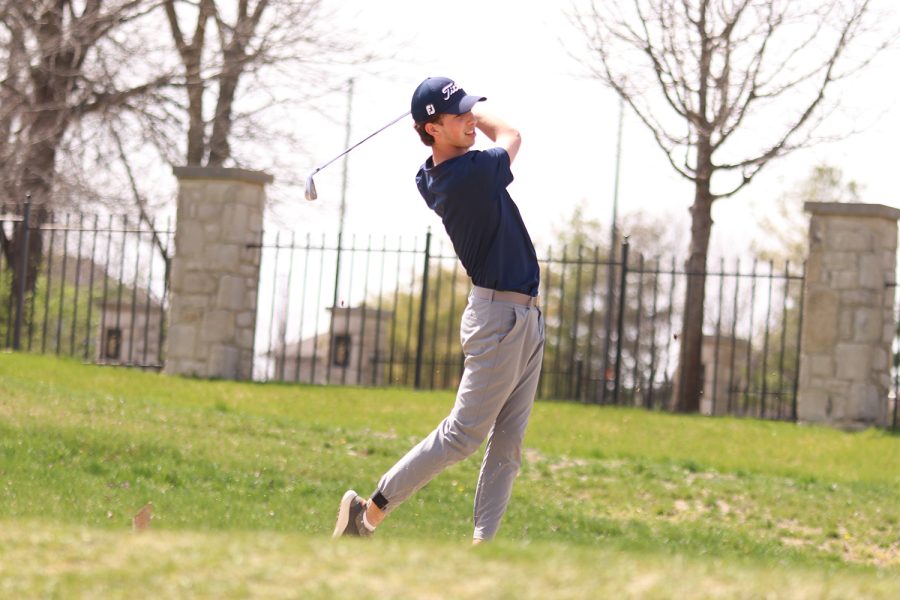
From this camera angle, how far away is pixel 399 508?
8.32 meters

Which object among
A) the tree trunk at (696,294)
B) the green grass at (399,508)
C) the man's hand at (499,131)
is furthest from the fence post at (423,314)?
the man's hand at (499,131)

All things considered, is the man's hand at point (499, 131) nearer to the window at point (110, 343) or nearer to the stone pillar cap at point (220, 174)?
the stone pillar cap at point (220, 174)

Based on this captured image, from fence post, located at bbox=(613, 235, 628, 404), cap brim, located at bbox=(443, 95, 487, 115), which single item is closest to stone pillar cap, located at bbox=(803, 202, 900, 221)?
fence post, located at bbox=(613, 235, 628, 404)

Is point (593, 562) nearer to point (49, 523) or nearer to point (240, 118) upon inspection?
point (49, 523)

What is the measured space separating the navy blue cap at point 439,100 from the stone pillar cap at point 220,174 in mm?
9887

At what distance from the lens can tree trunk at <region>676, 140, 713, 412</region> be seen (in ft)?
52.5

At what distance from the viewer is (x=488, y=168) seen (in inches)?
202

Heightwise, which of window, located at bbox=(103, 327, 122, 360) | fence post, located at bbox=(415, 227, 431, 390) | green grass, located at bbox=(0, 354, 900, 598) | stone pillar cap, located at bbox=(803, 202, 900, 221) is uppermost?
stone pillar cap, located at bbox=(803, 202, 900, 221)

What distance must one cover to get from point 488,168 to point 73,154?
15.1m

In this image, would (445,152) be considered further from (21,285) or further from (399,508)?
(21,285)

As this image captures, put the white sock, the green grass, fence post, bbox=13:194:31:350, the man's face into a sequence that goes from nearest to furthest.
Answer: the green grass < the man's face < the white sock < fence post, bbox=13:194:31:350

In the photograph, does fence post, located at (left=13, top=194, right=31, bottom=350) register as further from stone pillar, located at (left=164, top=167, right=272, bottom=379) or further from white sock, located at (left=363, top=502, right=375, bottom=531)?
white sock, located at (left=363, top=502, right=375, bottom=531)

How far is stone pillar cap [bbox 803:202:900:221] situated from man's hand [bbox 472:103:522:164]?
901 centimetres

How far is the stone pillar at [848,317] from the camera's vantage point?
13.6 meters
